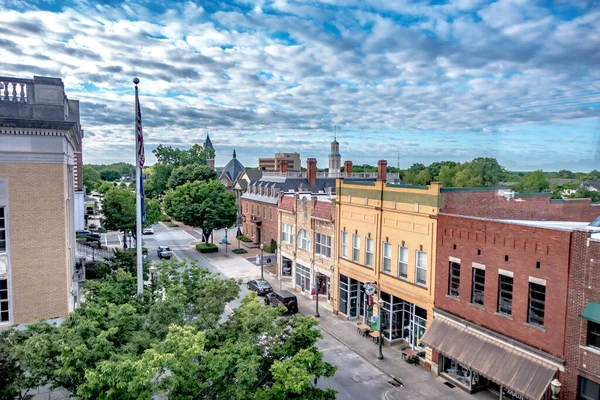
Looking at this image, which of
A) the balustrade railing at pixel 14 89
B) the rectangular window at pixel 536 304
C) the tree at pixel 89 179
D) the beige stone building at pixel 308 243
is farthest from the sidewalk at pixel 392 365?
Result: the tree at pixel 89 179

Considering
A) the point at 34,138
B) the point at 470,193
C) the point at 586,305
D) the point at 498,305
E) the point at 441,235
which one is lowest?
the point at 498,305

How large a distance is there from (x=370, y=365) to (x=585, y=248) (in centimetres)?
1189

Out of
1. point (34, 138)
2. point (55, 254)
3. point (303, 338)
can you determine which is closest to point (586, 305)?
point (303, 338)

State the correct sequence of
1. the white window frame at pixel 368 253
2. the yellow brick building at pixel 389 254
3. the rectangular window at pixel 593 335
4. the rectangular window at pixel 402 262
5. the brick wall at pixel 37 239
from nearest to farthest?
1. the rectangular window at pixel 593 335
2. the brick wall at pixel 37 239
3. the yellow brick building at pixel 389 254
4. the rectangular window at pixel 402 262
5. the white window frame at pixel 368 253

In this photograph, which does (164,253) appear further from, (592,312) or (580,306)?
(592,312)

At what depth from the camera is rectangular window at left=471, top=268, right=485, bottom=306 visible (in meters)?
18.4

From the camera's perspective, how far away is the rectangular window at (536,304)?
52.0 feet

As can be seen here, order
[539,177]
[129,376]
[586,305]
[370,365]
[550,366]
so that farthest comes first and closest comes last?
[539,177] < [370,365] < [550,366] < [586,305] < [129,376]

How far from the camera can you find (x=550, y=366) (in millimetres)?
15258

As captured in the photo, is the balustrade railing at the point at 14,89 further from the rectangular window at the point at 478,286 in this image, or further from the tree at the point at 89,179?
the tree at the point at 89,179

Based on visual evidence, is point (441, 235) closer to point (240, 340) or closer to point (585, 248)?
point (585, 248)

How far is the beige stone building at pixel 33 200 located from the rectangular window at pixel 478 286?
59.9 ft

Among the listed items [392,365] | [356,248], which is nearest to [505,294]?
[392,365]

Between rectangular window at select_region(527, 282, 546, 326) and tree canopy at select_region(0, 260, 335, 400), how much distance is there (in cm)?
985
